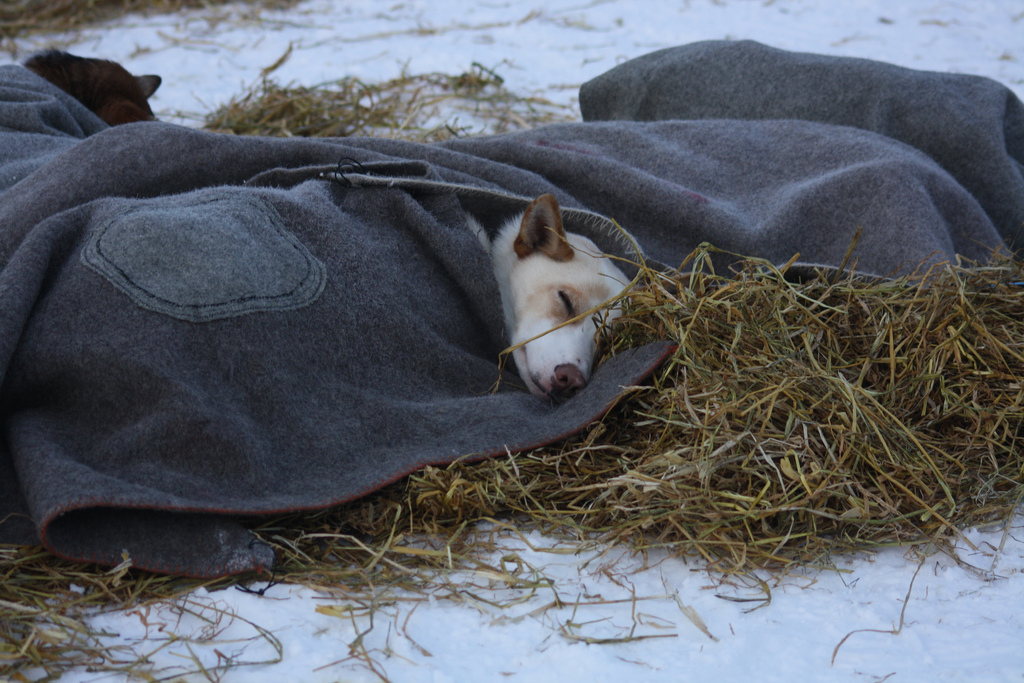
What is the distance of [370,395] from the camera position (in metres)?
2.11

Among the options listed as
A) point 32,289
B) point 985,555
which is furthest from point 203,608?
point 985,555

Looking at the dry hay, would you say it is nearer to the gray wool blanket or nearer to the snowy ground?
the gray wool blanket

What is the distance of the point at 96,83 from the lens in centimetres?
404

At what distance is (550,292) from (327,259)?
87cm

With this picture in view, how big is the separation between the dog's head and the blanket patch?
2.59 ft

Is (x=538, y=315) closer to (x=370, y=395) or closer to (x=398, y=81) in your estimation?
(x=370, y=395)

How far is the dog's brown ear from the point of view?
2574 millimetres

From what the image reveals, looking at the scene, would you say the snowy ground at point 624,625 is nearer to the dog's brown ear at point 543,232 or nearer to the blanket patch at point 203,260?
the blanket patch at point 203,260

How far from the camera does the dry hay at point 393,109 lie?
4.43m

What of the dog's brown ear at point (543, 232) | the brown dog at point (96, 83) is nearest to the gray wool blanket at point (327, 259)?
the dog's brown ear at point (543, 232)

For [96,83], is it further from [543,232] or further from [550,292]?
[550,292]

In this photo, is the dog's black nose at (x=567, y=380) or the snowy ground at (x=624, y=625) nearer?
the snowy ground at (x=624, y=625)

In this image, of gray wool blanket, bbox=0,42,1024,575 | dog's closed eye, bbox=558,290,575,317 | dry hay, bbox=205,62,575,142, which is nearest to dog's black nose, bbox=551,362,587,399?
gray wool blanket, bbox=0,42,1024,575

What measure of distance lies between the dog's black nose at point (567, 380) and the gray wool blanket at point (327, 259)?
100mm
